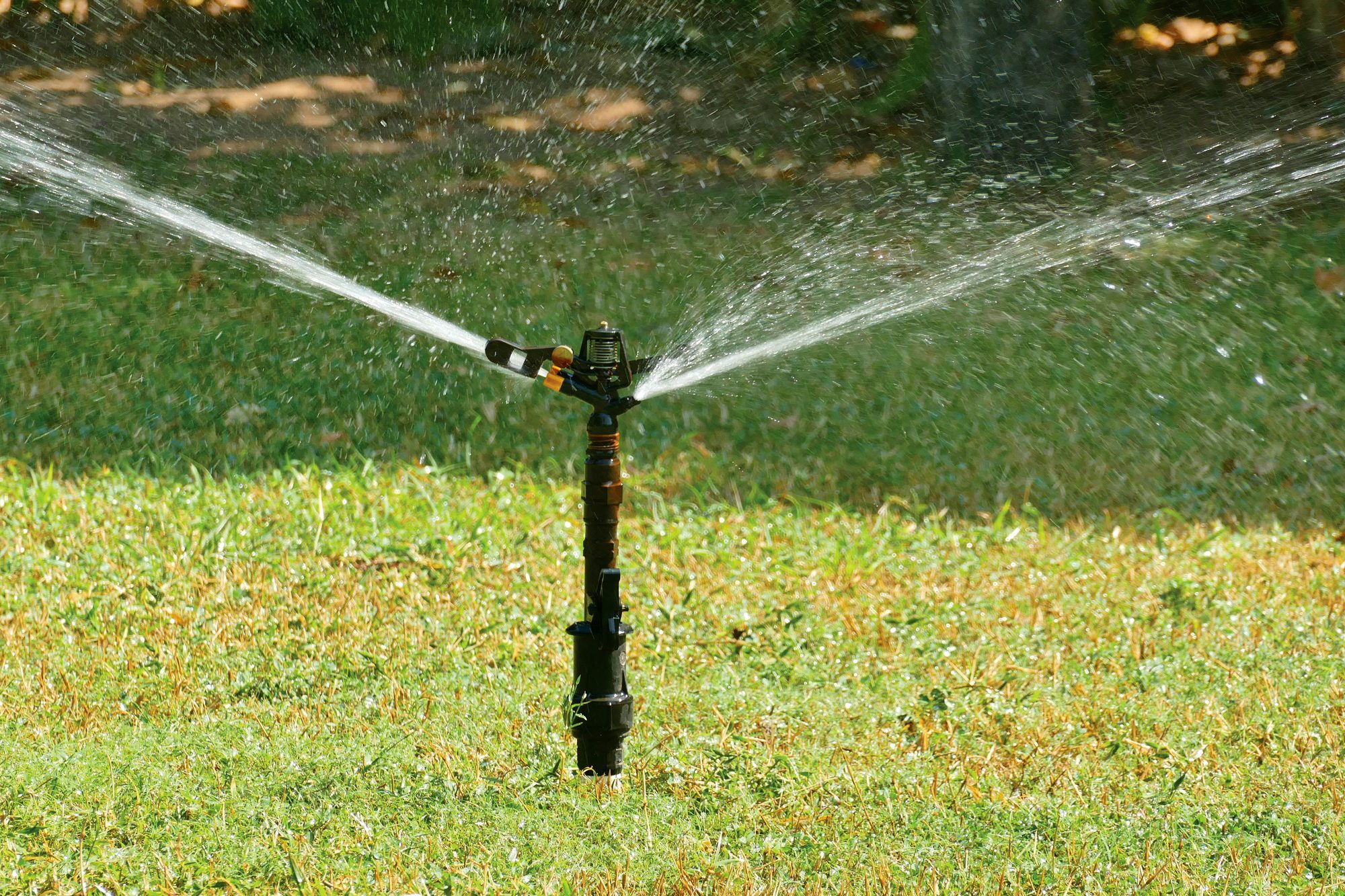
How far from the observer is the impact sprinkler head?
8.11ft

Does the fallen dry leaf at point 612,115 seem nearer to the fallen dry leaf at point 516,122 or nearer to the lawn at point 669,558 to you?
the fallen dry leaf at point 516,122

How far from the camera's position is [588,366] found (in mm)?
2518

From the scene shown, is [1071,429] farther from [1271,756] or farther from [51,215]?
[51,215]

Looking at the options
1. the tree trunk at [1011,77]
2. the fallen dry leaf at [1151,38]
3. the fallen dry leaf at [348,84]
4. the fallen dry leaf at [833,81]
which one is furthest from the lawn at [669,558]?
the fallen dry leaf at [1151,38]

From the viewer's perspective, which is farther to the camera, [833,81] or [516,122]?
[833,81]

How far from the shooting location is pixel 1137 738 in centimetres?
297

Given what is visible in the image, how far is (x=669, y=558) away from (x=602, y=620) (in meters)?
1.55

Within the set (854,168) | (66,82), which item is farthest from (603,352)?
(66,82)

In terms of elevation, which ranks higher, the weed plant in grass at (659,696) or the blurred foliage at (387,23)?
the blurred foliage at (387,23)

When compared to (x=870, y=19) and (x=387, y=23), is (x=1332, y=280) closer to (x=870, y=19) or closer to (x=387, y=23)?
(x=870, y=19)

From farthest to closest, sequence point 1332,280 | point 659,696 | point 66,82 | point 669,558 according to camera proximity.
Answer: point 66,82 → point 1332,280 → point 669,558 → point 659,696

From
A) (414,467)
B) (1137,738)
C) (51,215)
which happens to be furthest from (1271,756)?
(51,215)

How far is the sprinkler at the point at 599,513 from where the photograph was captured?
2486 mm

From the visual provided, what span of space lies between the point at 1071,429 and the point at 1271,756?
2.47 metres
